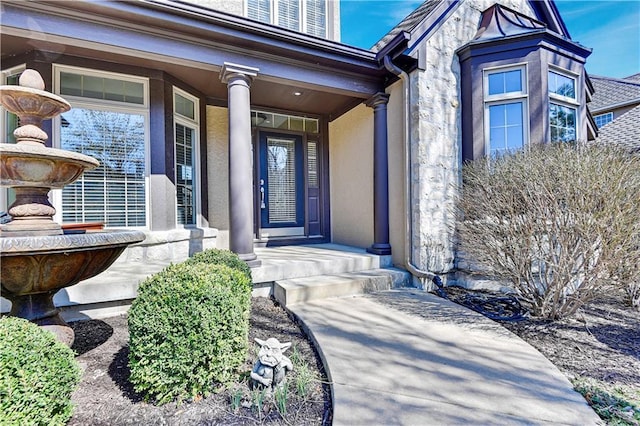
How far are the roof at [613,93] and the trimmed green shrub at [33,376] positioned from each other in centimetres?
1790

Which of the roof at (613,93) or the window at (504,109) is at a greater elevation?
the roof at (613,93)

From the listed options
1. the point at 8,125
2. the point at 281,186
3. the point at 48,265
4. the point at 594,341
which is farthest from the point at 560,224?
the point at 8,125

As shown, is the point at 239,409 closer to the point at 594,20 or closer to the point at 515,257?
the point at 515,257

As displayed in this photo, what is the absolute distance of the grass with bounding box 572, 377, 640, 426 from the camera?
1.79 m

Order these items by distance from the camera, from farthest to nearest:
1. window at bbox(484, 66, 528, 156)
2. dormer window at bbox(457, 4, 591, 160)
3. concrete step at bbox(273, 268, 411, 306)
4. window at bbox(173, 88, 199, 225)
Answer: window at bbox(173, 88, 199, 225), window at bbox(484, 66, 528, 156), dormer window at bbox(457, 4, 591, 160), concrete step at bbox(273, 268, 411, 306)

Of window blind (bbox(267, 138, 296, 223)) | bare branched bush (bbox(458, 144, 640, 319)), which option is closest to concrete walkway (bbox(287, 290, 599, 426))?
bare branched bush (bbox(458, 144, 640, 319))

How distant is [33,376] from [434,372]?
2.33 m

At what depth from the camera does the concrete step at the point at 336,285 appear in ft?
12.4

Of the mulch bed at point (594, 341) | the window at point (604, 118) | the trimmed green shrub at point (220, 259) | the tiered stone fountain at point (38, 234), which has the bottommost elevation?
the mulch bed at point (594, 341)

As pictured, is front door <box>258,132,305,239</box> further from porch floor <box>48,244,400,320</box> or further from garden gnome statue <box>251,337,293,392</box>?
garden gnome statue <box>251,337,293,392</box>

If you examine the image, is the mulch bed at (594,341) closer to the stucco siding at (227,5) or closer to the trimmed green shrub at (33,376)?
the trimmed green shrub at (33,376)

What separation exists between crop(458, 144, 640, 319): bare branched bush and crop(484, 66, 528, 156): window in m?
1.50

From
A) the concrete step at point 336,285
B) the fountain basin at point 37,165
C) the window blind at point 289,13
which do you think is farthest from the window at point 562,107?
the fountain basin at point 37,165

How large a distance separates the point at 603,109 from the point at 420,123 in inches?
537
